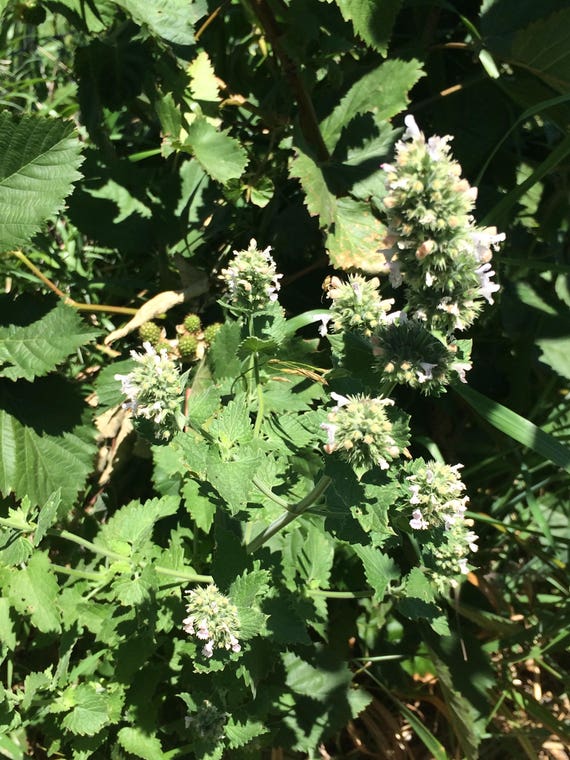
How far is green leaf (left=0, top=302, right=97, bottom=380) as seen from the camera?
2.04 m

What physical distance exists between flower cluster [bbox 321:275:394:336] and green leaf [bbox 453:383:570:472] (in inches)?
14.5

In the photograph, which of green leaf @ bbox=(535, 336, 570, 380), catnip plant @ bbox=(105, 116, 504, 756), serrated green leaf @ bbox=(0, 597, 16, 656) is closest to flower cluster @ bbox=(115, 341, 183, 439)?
catnip plant @ bbox=(105, 116, 504, 756)

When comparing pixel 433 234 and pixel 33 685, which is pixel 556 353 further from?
pixel 33 685

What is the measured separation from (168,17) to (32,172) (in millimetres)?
585

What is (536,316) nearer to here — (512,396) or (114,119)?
(512,396)

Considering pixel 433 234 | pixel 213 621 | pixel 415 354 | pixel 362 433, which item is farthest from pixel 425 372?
pixel 213 621

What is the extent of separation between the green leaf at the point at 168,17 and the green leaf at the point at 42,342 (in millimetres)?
835

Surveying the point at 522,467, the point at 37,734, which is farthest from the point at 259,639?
the point at 522,467

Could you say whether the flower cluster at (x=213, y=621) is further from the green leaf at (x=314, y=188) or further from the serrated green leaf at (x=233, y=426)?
the green leaf at (x=314, y=188)

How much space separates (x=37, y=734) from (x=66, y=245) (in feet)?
5.75

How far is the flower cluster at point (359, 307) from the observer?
142 cm

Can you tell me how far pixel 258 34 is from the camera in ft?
8.12

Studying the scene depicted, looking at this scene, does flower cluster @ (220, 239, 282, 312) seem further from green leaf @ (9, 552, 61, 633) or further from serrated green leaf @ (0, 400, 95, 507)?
green leaf @ (9, 552, 61, 633)

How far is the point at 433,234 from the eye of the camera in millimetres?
1087
